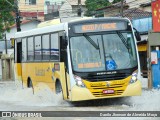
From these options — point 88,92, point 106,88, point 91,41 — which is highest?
point 91,41

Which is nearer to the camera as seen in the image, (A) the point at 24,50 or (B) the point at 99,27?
(B) the point at 99,27

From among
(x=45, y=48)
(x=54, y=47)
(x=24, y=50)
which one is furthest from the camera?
(x=24, y=50)

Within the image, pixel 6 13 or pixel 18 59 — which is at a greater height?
pixel 6 13

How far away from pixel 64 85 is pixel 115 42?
236 centimetres

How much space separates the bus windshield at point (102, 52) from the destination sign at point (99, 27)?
19cm

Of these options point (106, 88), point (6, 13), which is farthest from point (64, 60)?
point (6, 13)

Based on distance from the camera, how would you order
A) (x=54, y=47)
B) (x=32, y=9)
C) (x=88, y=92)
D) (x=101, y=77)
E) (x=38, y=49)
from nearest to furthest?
(x=88, y=92) < (x=101, y=77) < (x=54, y=47) < (x=38, y=49) < (x=32, y=9)

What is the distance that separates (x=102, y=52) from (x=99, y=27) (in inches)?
37.2

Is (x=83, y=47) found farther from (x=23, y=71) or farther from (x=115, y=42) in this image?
(x=23, y=71)

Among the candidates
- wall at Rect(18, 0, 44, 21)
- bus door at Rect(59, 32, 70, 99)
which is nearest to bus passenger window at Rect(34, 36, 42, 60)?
bus door at Rect(59, 32, 70, 99)

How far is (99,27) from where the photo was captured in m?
17.8

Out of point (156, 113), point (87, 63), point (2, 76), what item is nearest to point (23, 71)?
point (87, 63)

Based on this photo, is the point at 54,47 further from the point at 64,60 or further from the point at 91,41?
the point at 91,41

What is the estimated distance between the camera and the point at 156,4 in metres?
24.4
